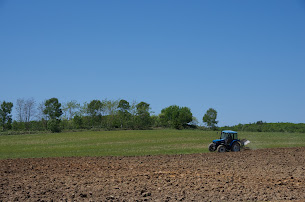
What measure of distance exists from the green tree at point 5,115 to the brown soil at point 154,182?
6471 centimetres

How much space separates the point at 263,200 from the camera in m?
11.9

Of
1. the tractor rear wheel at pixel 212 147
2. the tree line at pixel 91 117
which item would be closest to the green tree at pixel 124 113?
the tree line at pixel 91 117

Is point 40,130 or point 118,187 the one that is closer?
point 118,187

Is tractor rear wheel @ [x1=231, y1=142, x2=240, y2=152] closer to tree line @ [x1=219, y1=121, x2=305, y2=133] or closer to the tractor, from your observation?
the tractor

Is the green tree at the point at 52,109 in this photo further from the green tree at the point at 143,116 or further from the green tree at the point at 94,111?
the green tree at the point at 143,116

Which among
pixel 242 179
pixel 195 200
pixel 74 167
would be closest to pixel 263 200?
pixel 195 200

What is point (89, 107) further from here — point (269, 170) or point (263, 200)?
point (263, 200)

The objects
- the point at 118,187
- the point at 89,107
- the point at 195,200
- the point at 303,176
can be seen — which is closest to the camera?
the point at 195,200

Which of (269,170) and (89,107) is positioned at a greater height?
(89,107)

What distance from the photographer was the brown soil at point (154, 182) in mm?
12430

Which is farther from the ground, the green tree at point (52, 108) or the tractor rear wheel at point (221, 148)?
the green tree at point (52, 108)

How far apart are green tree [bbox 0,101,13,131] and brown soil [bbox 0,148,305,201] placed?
64706 mm

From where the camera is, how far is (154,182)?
48.2 ft

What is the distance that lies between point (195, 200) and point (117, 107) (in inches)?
2933
